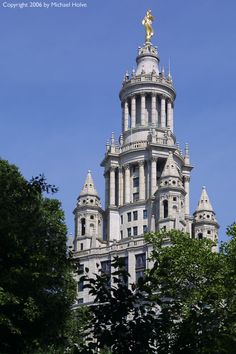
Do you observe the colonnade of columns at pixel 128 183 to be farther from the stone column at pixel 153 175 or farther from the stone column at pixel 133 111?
the stone column at pixel 133 111

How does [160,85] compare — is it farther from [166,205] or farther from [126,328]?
[126,328]

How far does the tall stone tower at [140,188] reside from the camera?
408 ft

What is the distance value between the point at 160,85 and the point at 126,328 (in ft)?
378

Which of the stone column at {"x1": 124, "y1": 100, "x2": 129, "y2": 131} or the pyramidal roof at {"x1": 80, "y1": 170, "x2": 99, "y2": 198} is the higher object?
the stone column at {"x1": 124, "y1": 100, "x2": 129, "y2": 131}

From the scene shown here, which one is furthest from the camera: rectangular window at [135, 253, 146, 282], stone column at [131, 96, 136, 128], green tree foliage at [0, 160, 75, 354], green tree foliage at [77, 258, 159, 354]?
stone column at [131, 96, 136, 128]

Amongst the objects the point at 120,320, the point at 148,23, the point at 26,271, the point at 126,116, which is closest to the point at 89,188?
the point at 126,116

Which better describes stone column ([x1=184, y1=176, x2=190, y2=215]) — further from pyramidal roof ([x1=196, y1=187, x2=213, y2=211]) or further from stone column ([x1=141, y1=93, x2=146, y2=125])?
stone column ([x1=141, y1=93, x2=146, y2=125])

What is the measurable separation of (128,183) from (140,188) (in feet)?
9.04

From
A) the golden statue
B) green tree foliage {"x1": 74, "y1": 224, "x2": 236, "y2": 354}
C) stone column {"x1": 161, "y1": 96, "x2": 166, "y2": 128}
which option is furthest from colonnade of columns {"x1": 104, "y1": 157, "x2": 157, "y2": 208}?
green tree foliage {"x1": 74, "y1": 224, "x2": 236, "y2": 354}

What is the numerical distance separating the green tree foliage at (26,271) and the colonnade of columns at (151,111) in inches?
3461

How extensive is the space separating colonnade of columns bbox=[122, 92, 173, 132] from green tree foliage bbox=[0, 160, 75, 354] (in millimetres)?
87903

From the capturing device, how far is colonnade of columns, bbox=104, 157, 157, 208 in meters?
131

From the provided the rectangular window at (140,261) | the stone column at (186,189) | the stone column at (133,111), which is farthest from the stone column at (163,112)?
the rectangular window at (140,261)

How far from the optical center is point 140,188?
13188cm
